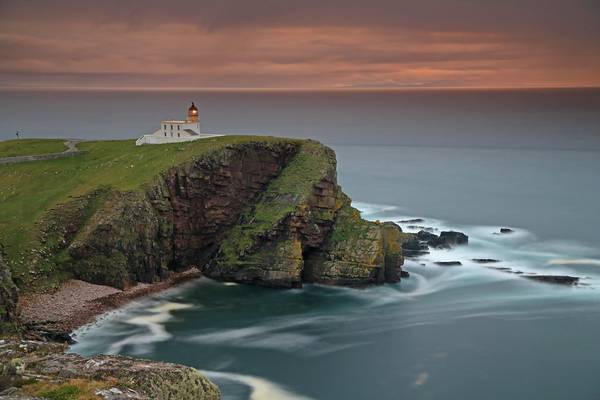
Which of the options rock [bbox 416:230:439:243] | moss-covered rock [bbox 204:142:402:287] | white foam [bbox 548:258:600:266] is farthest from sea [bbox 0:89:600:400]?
rock [bbox 416:230:439:243]

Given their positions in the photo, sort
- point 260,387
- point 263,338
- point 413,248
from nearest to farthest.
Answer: point 260,387 → point 263,338 → point 413,248

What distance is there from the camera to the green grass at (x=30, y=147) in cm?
8120

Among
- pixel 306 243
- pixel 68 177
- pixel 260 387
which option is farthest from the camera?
pixel 68 177

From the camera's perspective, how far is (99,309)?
177 feet

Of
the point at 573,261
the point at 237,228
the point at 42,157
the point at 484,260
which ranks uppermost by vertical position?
the point at 42,157

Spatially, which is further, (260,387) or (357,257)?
(357,257)

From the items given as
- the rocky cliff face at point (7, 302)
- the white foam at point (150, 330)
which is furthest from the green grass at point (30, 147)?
the rocky cliff face at point (7, 302)

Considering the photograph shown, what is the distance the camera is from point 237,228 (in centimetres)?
6812

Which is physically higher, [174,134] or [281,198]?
[174,134]

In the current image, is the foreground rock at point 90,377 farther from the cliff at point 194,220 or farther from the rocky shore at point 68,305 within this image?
the cliff at point 194,220

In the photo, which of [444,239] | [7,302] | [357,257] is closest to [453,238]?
[444,239]

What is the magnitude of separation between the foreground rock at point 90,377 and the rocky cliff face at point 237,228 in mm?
30264

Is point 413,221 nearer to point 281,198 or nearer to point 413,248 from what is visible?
point 413,248

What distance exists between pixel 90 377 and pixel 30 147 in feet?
213
